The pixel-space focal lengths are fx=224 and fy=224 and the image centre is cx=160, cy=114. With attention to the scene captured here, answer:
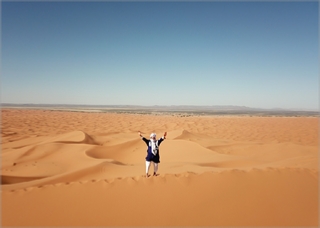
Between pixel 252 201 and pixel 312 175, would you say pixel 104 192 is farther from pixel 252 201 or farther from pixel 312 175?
pixel 312 175

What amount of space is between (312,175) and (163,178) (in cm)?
365

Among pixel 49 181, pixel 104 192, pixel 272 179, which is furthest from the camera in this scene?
pixel 49 181

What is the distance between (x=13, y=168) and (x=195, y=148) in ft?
27.4

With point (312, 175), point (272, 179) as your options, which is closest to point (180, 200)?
point (272, 179)

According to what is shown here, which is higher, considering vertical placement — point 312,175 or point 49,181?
point 312,175

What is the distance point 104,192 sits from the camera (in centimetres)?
486

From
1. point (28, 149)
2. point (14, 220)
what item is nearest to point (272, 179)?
point (14, 220)

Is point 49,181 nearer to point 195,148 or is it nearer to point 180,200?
point 180,200

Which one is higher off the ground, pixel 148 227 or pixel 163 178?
pixel 163 178

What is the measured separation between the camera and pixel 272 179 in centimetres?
518

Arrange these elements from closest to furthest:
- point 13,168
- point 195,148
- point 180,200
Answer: point 180,200 → point 13,168 → point 195,148

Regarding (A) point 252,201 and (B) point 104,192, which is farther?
(B) point 104,192

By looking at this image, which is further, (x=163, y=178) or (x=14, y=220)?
(x=163, y=178)

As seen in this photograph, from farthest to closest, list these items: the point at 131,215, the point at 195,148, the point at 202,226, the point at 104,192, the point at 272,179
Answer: the point at 195,148 < the point at 272,179 < the point at 104,192 < the point at 131,215 < the point at 202,226
